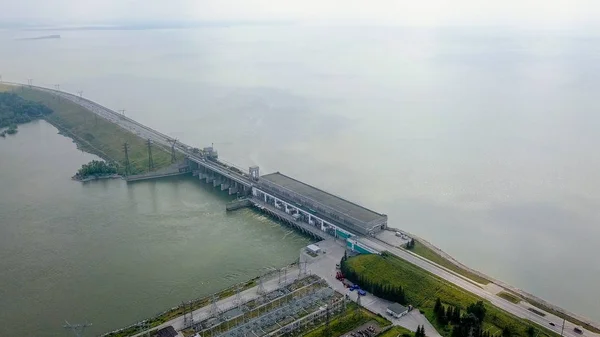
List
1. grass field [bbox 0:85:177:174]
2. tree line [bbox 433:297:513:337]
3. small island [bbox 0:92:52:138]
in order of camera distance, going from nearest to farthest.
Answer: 1. tree line [bbox 433:297:513:337]
2. grass field [bbox 0:85:177:174]
3. small island [bbox 0:92:52:138]

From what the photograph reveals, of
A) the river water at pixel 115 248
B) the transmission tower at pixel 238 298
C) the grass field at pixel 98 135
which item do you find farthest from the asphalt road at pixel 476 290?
the grass field at pixel 98 135

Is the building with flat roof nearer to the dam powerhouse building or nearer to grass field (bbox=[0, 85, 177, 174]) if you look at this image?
the dam powerhouse building

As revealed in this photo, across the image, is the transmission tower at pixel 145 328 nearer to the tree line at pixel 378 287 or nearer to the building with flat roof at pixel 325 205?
the tree line at pixel 378 287

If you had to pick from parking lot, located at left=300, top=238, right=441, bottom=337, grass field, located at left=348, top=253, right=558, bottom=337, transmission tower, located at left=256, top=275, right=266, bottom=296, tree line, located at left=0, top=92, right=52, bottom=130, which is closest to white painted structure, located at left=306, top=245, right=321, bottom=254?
parking lot, located at left=300, top=238, right=441, bottom=337

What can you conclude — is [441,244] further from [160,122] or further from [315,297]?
[160,122]

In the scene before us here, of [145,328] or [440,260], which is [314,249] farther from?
[145,328]

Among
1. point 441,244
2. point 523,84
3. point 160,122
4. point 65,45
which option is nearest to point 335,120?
point 160,122
